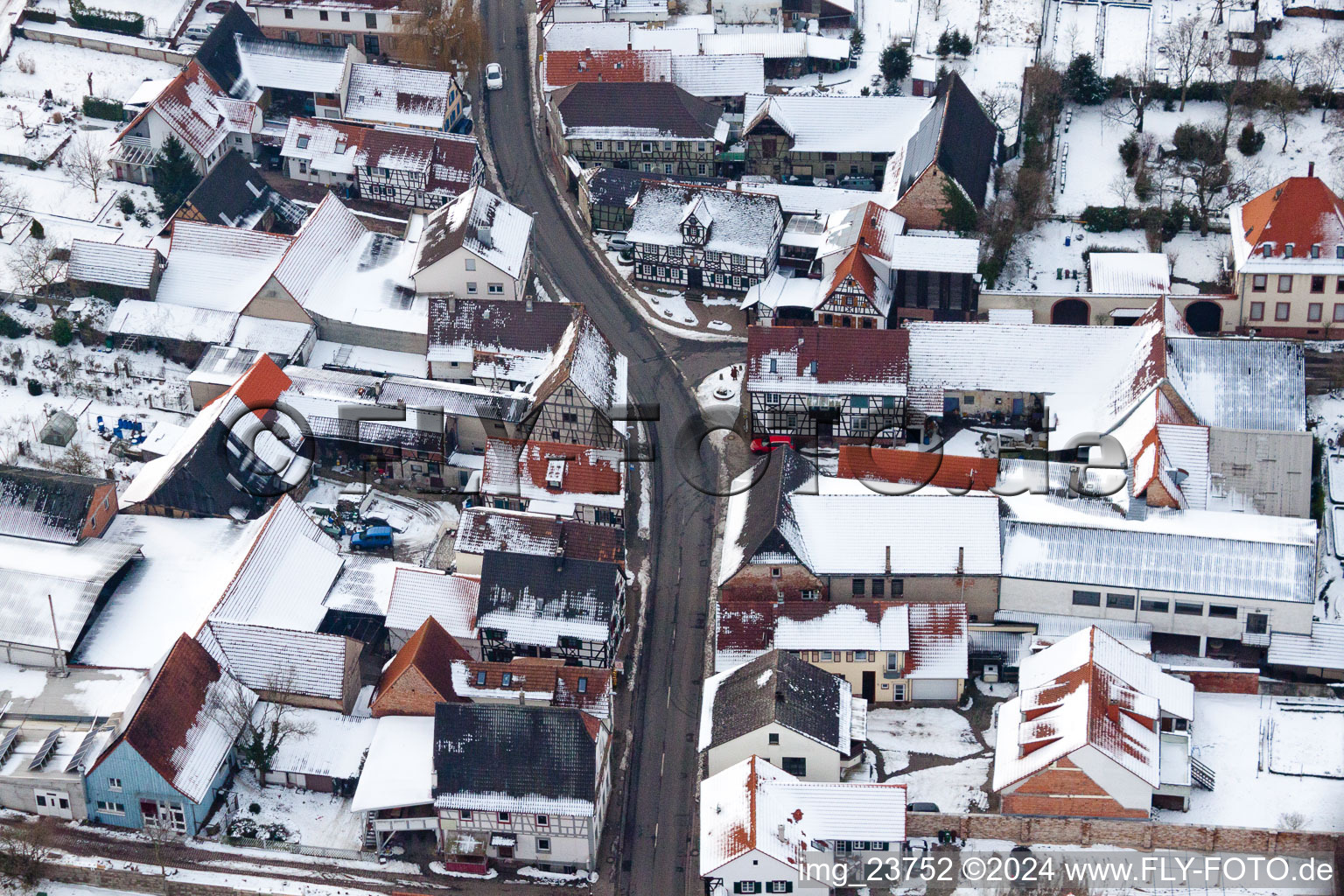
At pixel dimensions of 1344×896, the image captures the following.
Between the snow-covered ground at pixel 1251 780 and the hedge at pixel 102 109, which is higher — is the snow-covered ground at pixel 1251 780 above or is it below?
below

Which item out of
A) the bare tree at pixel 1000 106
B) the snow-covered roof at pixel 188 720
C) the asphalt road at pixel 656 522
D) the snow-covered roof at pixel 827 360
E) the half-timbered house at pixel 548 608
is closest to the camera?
the snow-covered roof at pixel 188 720

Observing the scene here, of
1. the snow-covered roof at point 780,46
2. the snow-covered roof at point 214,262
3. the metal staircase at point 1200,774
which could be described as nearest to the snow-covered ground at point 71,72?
the snow-covered roof at point 214,262

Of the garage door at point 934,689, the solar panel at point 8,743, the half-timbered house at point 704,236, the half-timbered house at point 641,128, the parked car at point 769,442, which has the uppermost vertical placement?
the half-timbered house at point 641,128

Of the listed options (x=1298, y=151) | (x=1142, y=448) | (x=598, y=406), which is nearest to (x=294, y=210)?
(x=598, y=406)

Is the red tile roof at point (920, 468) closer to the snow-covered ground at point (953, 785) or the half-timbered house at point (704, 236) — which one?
the snow-covered ground at point (953, 785)

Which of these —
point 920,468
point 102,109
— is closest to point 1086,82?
point 920,468

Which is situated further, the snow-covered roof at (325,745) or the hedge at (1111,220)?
the hedge at (1111,220)

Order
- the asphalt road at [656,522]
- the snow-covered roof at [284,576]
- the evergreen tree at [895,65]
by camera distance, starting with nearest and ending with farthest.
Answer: the asphalt road at [656,522] → the snow-covered roof at [284,576] → the evergreen tree at [895,65]
